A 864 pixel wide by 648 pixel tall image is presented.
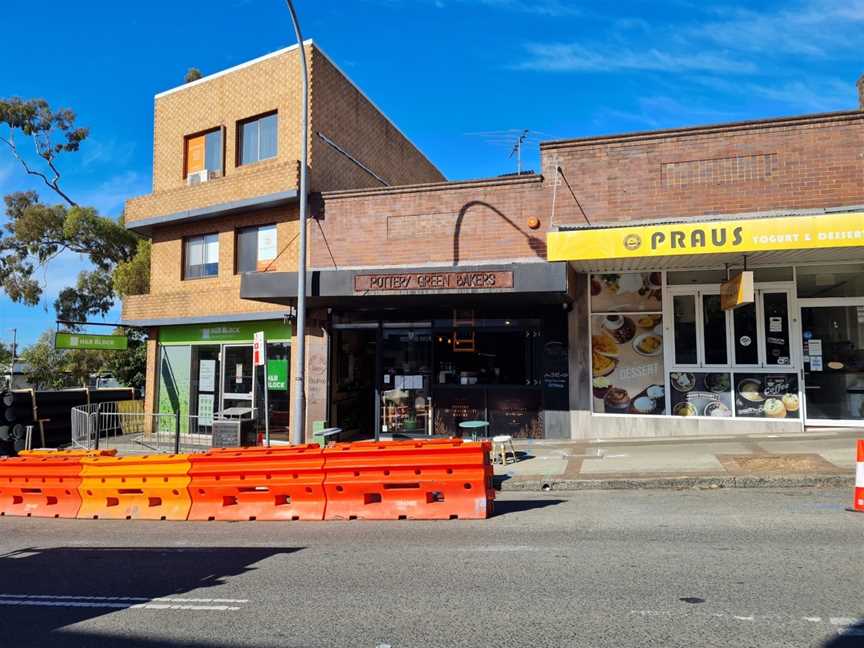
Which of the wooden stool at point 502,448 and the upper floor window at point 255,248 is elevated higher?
the upper floor window at point 255,248

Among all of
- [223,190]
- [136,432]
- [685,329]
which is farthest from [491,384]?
[136,432]

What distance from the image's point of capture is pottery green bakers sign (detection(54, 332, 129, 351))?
59.2ft

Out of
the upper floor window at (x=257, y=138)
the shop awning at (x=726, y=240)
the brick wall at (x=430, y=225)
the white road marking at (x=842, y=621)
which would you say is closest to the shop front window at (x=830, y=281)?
the shop awning at (x=726, y=240)

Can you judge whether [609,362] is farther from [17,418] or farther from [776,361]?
[17,418]

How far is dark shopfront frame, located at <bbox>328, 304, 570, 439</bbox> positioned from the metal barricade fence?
13.7ft

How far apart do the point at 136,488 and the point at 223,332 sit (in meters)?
7.70

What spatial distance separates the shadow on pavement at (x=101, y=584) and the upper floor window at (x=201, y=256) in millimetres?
10320

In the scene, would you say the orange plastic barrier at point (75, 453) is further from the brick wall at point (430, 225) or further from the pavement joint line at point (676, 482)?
the pavement joint line at point (676, 482)

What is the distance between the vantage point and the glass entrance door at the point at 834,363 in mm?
11367

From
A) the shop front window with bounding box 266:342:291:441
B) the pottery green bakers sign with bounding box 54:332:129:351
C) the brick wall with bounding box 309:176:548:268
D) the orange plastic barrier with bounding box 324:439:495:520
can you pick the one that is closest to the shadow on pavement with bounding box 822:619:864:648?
the orange plastic barrier with bounding box 324:439:495:520

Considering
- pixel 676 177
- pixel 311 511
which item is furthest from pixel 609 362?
Answer: pixel 311 511

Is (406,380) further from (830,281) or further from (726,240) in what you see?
(830,281)

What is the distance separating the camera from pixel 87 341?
62.6ft

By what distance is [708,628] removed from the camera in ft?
12.9
